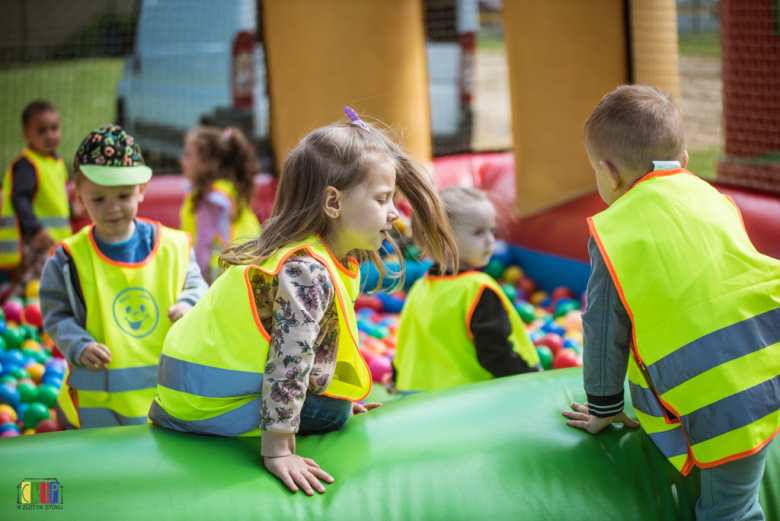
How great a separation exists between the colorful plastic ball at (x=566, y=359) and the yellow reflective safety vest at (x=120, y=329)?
163 cm

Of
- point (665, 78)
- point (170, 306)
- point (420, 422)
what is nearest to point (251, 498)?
point (420, 422)

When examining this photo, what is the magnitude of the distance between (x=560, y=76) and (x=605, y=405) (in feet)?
10.2

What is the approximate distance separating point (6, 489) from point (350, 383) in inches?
30.0

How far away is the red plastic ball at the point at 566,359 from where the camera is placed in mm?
2996

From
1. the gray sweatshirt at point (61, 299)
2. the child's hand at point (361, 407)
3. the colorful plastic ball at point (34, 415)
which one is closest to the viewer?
the child's hand at point (361, 407)

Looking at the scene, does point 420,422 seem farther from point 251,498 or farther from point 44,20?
point 44,20

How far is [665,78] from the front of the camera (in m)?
4.38

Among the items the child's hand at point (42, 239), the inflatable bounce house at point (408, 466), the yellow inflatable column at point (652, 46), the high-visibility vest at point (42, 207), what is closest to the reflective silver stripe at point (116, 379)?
Result: the inflatable bounce house at point (408, 466)

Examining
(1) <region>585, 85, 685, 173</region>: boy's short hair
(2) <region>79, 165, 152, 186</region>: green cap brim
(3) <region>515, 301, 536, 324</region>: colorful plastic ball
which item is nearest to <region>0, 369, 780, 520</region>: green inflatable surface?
(1) <region>585, 85, 685, 173</region>: boy's short hair

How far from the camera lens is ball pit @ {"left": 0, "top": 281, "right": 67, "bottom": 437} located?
9.19 feet

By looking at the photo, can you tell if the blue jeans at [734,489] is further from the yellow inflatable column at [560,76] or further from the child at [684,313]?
the yellow inflatable column at [560,76]

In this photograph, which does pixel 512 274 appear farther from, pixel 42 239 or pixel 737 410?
pixel 737 410

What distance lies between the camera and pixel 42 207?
15.5ft

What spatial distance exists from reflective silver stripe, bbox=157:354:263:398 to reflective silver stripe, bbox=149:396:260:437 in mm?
49
